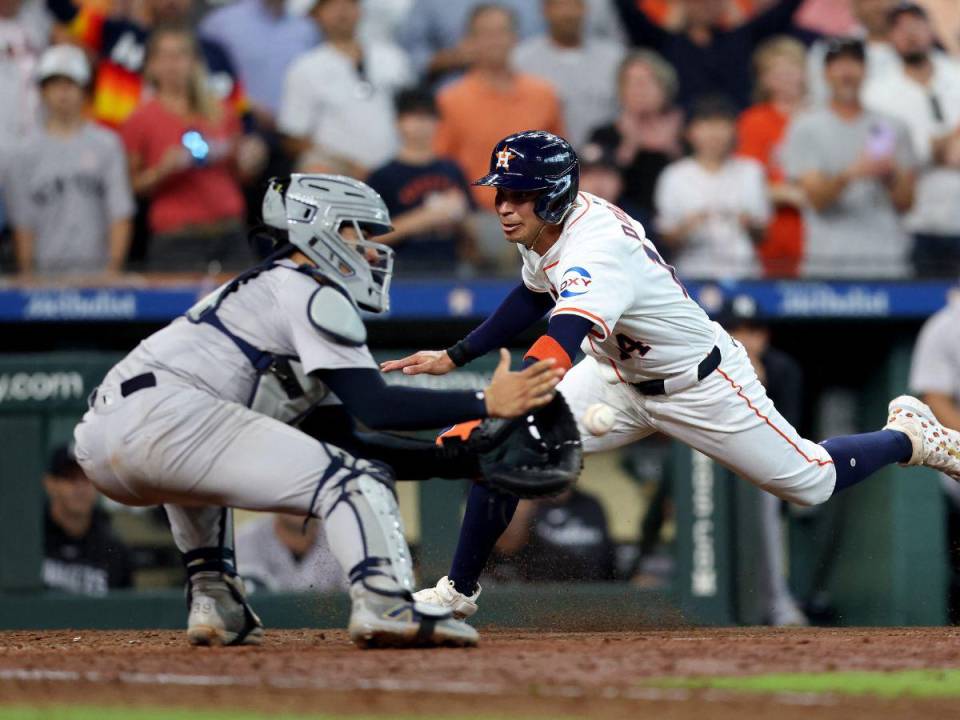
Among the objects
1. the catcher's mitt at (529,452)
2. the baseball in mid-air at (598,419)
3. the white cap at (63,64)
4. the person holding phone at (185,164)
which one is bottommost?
the catcher's mitt at (529,452)

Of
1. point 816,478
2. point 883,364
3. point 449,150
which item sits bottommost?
point 816,478

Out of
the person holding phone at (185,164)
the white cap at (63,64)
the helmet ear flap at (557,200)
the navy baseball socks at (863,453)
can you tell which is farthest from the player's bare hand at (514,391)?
the white cap at (63,64)

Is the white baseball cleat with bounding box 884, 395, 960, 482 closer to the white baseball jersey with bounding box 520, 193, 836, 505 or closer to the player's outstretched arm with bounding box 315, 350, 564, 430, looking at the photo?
the white baseball jersey with bounding box 520, 193, 836, 505

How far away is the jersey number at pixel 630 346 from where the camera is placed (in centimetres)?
542

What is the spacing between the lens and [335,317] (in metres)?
4.50

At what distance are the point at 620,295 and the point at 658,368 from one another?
57 cm

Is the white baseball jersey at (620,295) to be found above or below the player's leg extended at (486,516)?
above

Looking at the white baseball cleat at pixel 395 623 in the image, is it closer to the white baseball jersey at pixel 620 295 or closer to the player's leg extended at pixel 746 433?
the white baseball jersey at pixel 620 295

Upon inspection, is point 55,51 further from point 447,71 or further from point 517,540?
point 517,540

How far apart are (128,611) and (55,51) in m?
3.33

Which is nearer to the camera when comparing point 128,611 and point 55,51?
point 128,611

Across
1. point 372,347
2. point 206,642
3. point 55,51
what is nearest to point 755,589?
point 372,347

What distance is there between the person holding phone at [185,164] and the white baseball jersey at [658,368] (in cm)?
370

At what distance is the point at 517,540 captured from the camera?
8078mm
